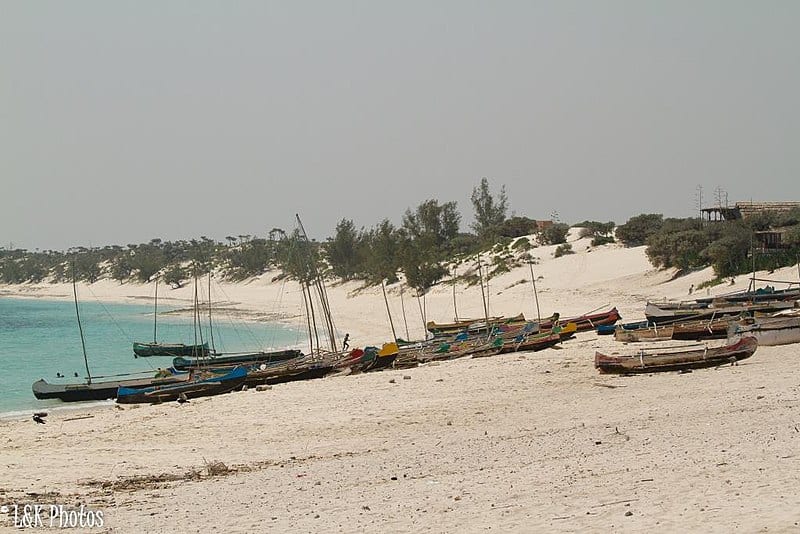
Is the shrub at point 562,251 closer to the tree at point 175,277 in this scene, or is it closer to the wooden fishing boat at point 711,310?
the wooden fishing boat at point 711,310

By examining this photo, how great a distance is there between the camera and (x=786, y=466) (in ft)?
35.5

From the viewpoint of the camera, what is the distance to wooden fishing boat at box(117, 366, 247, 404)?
89.1 feet

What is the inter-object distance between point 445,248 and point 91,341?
37598mm

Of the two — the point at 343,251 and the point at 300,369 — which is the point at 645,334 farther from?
the point at 343,251

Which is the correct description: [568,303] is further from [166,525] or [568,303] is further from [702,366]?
[166,525]

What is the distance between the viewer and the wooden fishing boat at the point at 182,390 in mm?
27172

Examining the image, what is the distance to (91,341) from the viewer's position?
6253cm

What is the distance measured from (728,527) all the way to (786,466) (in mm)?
2772

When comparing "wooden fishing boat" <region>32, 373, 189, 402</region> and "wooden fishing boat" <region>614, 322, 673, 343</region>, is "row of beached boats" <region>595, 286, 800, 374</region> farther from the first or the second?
"wooden fishing boat" <region>32, 373, 189, 402</region>

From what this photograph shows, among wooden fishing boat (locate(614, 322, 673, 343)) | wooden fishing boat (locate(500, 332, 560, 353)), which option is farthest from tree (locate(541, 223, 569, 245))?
wooden fishing boat (locate(614, 322, 673, 343))

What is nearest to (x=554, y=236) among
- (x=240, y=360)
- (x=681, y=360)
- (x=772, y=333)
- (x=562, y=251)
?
(x=562, y=251)

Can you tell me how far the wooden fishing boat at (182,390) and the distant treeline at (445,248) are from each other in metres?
9.93

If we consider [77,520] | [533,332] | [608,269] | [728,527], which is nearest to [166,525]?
[77,520]

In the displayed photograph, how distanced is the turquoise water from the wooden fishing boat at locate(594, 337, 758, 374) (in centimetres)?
1912
